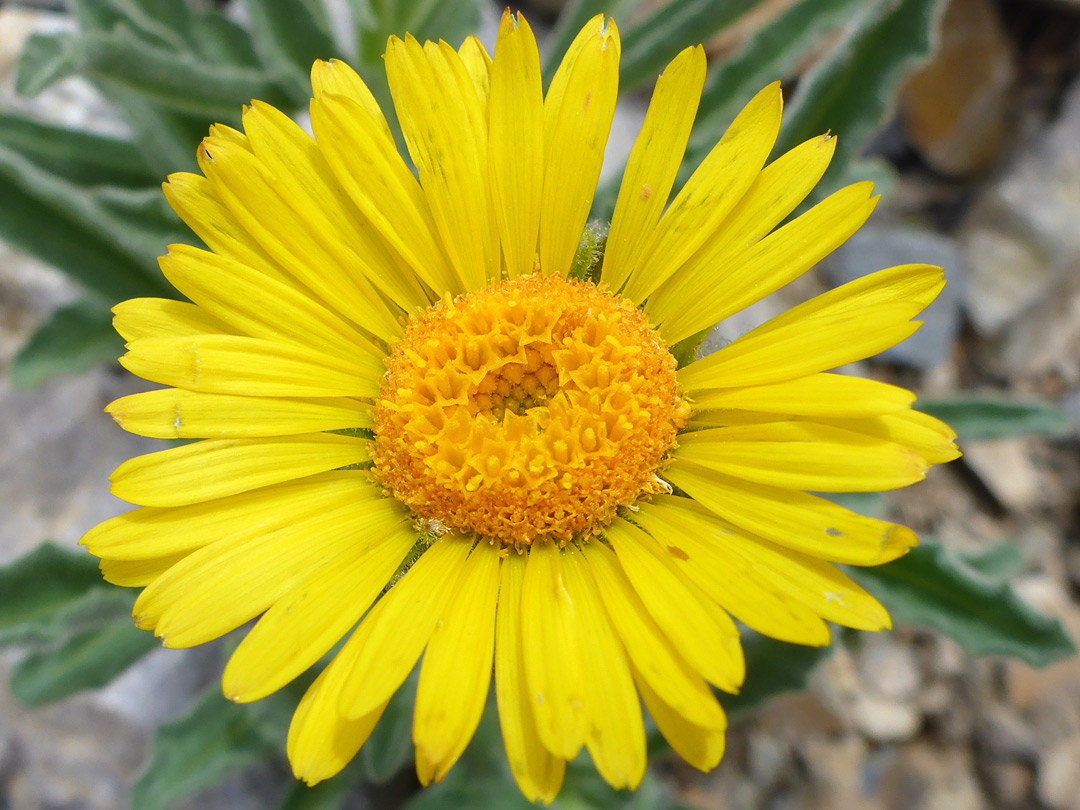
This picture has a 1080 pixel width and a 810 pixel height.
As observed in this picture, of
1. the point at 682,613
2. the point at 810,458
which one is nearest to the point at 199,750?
the point at 682,613

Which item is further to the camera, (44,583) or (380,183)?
(44,583)

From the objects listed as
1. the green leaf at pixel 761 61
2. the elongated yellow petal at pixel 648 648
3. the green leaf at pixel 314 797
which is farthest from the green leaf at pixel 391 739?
the green leaf at pixel 761 61

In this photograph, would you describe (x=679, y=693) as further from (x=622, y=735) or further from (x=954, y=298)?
(x=954, y=298)

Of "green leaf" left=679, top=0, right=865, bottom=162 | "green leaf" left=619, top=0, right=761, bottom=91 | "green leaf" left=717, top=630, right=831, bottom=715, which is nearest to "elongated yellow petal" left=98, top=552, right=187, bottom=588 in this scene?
"green leaf" left=717, top=630, right=831, bottom=715

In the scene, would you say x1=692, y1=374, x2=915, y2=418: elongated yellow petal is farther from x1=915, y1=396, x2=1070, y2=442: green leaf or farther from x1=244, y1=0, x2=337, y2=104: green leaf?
x1=244, y1=0, x2=337, y2=104: green leaf

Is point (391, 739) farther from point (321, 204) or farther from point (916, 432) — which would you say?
point (916, 432)

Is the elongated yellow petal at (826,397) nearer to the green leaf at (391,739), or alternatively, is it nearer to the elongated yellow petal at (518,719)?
the elongated yellow petal at (518,719)
